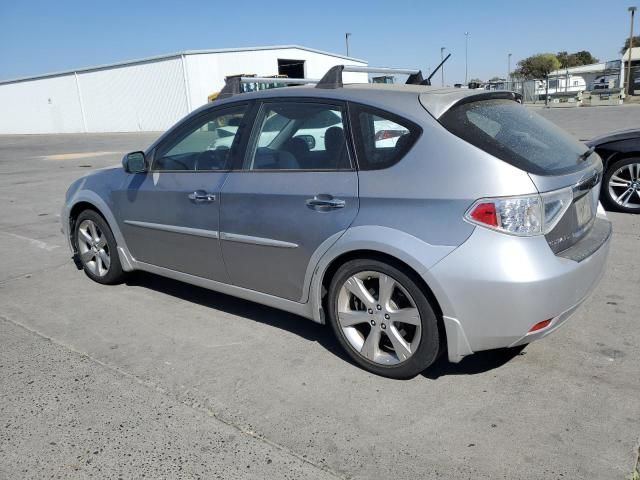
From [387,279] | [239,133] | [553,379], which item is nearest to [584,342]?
[553,379]

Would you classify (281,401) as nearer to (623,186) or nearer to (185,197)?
(185,197)

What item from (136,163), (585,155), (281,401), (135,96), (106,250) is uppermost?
(135,96)

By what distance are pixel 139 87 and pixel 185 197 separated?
121 ft

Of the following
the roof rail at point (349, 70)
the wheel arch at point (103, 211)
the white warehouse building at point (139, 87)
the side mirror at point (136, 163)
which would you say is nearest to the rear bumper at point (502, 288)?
the roof rail at point (349, 70)

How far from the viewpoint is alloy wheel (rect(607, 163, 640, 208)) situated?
667 cm

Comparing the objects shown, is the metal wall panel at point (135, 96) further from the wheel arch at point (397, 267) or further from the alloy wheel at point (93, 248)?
the wheel arch at point (397, 267)

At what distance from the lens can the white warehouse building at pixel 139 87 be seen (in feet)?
115

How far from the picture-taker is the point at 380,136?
10.3 ft

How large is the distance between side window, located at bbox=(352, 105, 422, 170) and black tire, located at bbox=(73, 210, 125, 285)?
8.51 feet

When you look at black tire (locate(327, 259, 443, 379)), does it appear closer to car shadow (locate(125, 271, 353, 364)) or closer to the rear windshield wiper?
car shadow (locate(125, 271, 353, 364))

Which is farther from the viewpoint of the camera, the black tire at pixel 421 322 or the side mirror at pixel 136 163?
the side mirror at pixel 136 163

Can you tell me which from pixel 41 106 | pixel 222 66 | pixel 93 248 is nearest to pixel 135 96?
pixel 222 66

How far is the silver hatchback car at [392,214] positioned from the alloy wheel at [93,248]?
3.49 feet

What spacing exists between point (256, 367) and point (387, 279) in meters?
1.04
